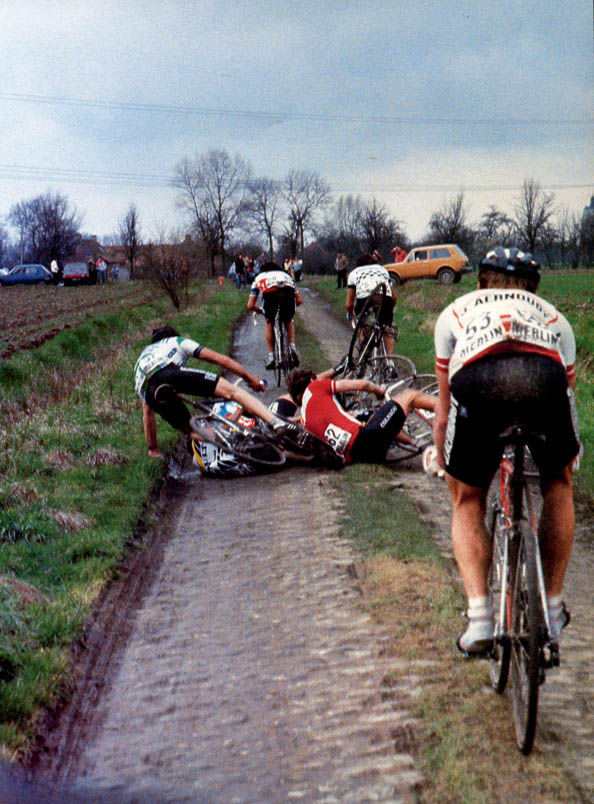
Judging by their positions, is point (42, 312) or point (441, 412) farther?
point (42, 312)

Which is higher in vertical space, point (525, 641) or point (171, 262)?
point (171, 262)

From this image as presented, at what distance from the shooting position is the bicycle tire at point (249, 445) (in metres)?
8.93

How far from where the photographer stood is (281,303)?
13.7 meters

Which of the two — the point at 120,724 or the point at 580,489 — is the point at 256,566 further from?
the point at 580,489

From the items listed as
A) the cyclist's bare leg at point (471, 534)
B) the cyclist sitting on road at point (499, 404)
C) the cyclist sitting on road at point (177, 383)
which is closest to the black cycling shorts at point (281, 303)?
the cyclist sitting on road at point (177, 383)

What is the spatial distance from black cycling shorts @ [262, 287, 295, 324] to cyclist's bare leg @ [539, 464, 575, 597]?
999 centimetres

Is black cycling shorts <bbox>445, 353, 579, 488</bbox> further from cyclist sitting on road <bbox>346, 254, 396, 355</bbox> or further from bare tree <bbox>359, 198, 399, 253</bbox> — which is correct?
bare tree <bbox>359, 198, 399, 253</bbox>

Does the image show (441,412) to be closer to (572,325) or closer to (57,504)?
(57,504)

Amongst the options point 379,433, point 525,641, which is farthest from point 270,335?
point 525,641

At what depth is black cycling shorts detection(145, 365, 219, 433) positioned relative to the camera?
29.1ft

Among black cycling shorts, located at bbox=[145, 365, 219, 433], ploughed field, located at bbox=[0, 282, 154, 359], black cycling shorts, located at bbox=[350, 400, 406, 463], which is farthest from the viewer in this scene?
ploughed field, located at bbox=[0, 282, 154, 359]

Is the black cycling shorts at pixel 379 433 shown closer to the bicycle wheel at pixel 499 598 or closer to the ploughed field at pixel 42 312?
the bicycle wheel at pixel 499 598

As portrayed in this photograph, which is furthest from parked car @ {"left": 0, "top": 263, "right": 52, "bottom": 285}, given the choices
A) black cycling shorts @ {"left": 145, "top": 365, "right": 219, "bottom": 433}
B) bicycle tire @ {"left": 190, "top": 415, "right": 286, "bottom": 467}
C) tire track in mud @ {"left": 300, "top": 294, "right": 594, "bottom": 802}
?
tire track in mud @ {"left": 300, "top": 294, "right": 594, "bottom": 802}

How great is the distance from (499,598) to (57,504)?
4.57 metres
